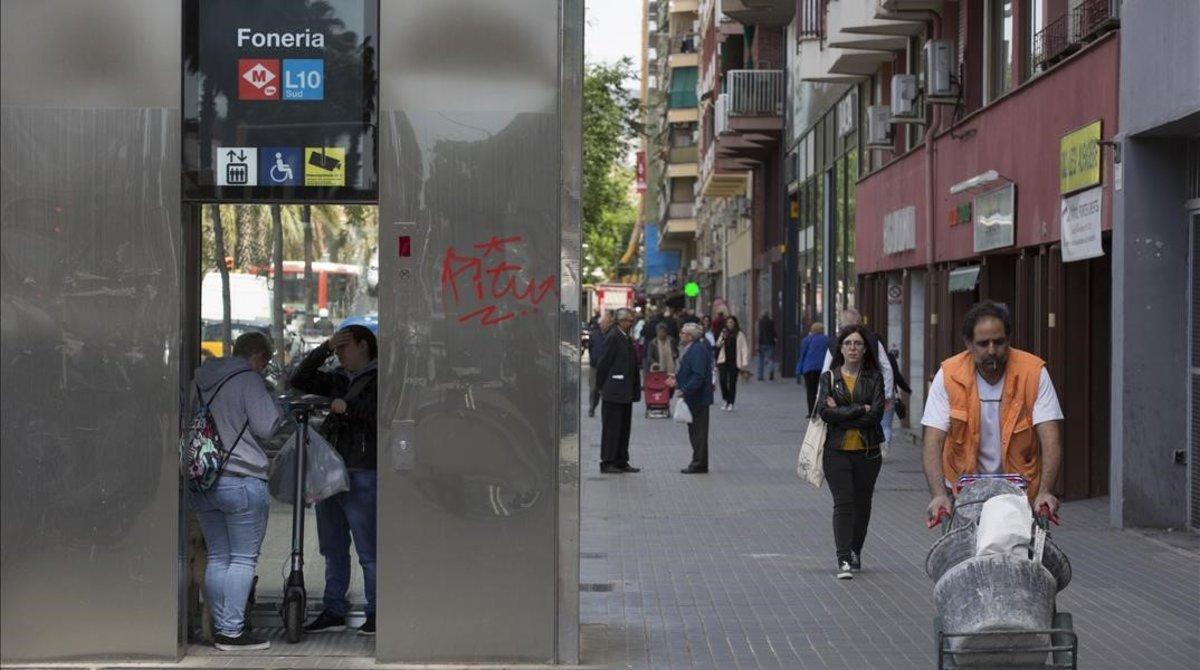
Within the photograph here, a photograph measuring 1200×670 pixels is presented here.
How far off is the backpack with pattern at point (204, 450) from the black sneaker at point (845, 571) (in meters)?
4.39

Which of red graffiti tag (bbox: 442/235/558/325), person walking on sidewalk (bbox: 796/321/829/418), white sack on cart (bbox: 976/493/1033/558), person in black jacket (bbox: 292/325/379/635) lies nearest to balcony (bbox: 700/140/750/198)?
person walking on sidewalk (bbox: 796/321/829/418)

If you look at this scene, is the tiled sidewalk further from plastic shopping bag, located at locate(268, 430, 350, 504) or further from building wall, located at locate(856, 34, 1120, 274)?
building wall, located at locate(856, 34, 1120, 274)

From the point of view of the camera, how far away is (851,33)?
2789cm

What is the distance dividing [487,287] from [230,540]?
187cm

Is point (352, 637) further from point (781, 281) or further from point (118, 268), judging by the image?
point (781, 281)

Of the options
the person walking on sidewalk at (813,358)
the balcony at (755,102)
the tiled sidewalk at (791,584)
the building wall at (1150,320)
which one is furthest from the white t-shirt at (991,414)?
the balcony at (755,102)

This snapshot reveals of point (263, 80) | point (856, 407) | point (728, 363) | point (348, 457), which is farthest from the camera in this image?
point (728, 363)

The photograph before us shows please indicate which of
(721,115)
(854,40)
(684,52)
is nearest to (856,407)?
(854,40)

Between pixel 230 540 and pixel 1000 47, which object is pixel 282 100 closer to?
pixel 230 540

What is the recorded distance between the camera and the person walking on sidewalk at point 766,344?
43.6 m

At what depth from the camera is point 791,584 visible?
11547mm

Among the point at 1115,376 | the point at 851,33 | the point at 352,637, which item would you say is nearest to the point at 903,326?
the point at 851,33

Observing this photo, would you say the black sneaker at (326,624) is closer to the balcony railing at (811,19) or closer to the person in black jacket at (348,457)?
the person in black jacket at (348,457)

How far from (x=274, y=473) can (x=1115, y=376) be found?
7790mm
